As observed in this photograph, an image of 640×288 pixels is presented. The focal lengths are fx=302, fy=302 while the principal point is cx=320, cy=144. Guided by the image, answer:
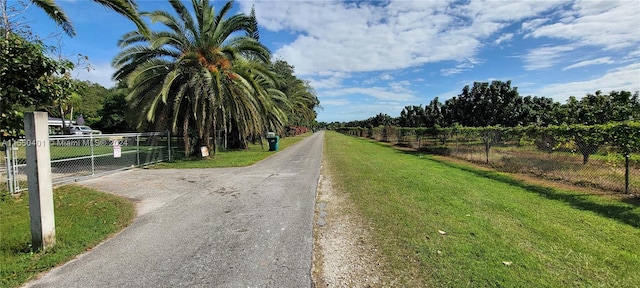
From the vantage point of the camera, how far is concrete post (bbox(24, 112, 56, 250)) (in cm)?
393

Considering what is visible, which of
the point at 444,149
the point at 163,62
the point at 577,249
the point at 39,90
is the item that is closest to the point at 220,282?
the point at 577,249

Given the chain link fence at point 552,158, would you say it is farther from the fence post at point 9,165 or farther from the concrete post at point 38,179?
the fence post at point 9,165

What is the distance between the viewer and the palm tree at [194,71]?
13227 millimetres

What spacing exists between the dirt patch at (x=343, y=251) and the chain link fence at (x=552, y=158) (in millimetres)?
7432

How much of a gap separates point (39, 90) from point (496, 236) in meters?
8.28

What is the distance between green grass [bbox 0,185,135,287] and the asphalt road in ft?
0.73

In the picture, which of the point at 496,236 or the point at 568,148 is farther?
the point at 568,148

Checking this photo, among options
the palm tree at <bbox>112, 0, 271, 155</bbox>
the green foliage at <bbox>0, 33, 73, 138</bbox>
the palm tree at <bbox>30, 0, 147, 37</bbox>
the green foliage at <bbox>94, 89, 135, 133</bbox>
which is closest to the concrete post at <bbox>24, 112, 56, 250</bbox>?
the green foliage at <bbox>0, 33, 73, 138</bbox>

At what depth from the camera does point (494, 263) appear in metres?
3.47

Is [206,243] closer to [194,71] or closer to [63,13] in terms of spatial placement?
[63,13]

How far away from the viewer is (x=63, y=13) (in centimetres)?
655

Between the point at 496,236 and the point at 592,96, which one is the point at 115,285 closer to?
the point at 496,236

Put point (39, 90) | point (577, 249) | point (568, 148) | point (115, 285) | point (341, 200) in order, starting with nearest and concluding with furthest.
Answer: point (115, 285)
point (577, 249)
point (39, 90)
point (341, 200)
point (568, 148)

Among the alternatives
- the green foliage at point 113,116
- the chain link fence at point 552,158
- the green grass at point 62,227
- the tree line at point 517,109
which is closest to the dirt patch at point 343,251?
the green grass at point 62,227
